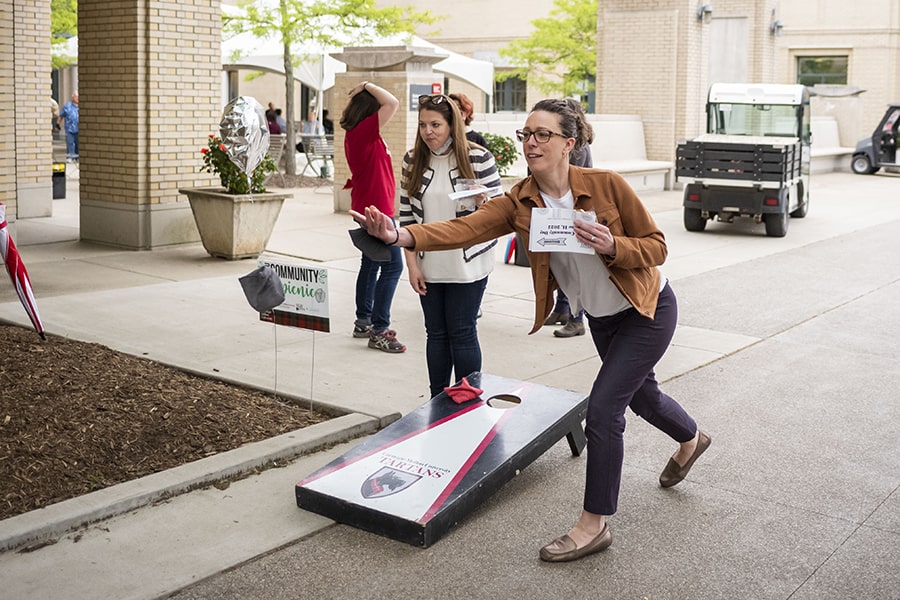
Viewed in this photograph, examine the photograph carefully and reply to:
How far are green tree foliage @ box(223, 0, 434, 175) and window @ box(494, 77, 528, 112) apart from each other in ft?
73.4

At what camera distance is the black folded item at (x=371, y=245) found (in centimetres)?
451

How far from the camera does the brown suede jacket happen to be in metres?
4.42

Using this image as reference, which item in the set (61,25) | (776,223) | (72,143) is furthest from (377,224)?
(61,25)

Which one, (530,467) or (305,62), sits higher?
(305,62)

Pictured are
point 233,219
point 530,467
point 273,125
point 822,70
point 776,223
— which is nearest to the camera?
point 530,467

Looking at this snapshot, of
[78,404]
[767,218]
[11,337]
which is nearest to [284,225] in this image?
[767,218]

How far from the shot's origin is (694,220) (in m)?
17.2

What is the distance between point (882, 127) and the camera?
1266 inches

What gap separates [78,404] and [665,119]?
21149 mm

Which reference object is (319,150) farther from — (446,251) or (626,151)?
(446,251)

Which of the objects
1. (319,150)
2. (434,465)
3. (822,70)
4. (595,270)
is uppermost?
(822,70)

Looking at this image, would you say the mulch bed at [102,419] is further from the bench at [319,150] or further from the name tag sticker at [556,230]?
the bench at [319,150]

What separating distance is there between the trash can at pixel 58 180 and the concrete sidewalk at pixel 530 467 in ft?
19.9

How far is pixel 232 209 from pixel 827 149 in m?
28.0
